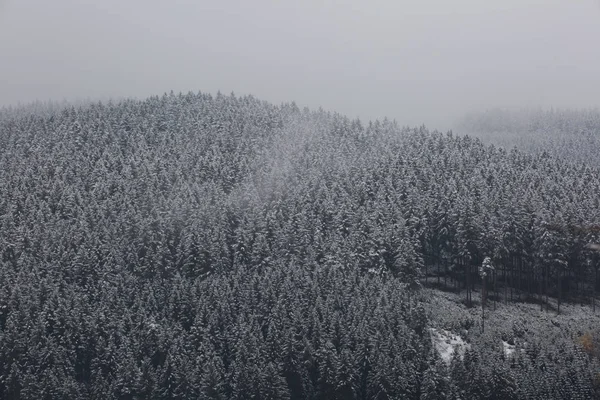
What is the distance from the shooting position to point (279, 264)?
3420 inches

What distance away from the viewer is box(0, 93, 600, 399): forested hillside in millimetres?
67500

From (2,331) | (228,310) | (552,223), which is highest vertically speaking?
(552,223)

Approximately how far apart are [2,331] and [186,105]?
11322 centimetres

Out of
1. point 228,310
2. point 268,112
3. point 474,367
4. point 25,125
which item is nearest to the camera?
point 474,367

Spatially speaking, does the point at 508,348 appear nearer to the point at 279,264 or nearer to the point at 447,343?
the point at 447,343

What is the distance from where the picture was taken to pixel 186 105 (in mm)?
181500

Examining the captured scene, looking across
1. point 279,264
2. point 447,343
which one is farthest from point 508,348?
point 279,264

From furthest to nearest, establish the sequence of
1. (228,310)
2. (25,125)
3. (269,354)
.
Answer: (25,125)
(228,310)
(269,354)

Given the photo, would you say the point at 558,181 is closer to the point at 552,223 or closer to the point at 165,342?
the point at 552,223

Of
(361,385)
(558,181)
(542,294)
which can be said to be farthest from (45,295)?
(558,181)

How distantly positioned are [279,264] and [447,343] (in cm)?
2510

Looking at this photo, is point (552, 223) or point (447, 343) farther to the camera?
point (552, 223)

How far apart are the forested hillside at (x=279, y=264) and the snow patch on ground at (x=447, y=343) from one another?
5.27 ft

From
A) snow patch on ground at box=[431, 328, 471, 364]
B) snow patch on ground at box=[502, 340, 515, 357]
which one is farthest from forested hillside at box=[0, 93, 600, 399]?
snow patch on ground at box=[502, 340, 515, 357]
